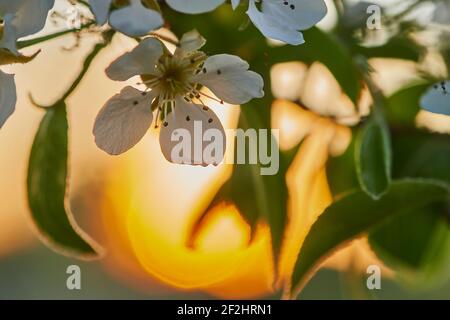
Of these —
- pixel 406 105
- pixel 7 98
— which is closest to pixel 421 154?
pixel 406 105

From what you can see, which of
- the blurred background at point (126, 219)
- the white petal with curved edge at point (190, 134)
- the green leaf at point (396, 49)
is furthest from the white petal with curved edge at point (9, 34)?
the green leaf at point (396, 49)

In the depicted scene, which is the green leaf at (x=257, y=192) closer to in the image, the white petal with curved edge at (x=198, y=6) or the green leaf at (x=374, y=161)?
the green leaf at (x=374, y=161)

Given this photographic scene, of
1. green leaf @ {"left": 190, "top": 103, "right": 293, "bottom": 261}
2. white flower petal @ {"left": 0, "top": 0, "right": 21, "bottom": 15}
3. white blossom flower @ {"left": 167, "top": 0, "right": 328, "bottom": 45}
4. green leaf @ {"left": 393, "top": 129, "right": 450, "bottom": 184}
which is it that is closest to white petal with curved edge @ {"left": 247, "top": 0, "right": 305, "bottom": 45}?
white blossom flower @ {"left": 167, "top": 0, "right": 328, "bottom": 45}

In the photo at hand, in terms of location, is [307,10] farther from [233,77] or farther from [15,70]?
[15,70]

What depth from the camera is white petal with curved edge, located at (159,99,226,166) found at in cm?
41

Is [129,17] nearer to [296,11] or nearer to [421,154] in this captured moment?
[296,11]

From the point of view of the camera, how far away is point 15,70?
43 cm

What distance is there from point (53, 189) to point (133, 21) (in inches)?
8.9

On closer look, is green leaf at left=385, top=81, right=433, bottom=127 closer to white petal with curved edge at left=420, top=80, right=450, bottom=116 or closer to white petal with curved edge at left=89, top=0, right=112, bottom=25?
white petal with curved edge at left=420, top=80, right=450, bottom=116

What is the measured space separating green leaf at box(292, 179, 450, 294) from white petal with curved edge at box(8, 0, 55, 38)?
29 centimetres

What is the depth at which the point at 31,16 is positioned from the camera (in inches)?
14.2

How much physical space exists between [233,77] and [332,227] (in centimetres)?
21

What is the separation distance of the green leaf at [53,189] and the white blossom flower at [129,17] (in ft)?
0.65
